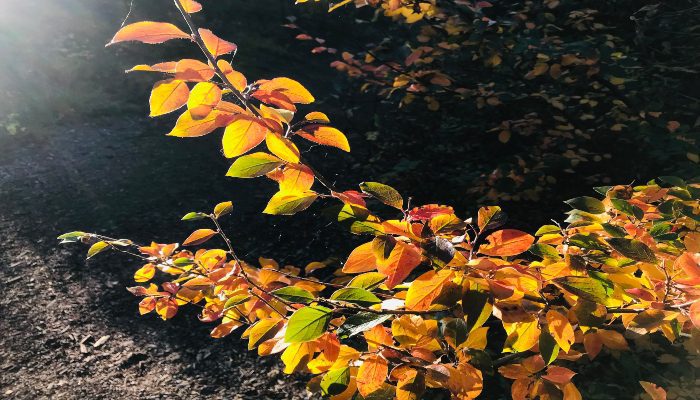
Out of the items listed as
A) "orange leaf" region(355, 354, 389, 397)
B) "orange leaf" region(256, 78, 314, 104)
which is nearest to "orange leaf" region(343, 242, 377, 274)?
"orange leaf" region(355, 354, 389, 397)

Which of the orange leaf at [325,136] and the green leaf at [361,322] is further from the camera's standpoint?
the orange leaf at [325,136]

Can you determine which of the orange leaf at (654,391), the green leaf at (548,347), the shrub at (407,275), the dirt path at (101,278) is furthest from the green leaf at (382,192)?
the dirt path at (101,278)

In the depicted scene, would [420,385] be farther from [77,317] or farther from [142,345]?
[77,317]

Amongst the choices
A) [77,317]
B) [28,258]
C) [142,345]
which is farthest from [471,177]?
[28,258]

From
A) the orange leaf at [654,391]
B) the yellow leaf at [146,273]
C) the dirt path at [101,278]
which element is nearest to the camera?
the orange leaf at [654,391]

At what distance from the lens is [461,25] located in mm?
4012

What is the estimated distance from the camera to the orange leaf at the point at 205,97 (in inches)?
38.5

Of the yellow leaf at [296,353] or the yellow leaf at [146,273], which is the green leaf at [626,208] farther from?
the yellow leaf at [146,273]

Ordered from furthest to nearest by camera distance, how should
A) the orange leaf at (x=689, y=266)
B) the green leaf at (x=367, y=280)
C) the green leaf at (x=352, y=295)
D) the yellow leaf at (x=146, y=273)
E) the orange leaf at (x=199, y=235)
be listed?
1. the yellow leaf at (x=146, y=273)
2. the orange leaf at (x=199, y=235)
3. the green leaf at (x=367, y=280)
4. the orange leaf at (x=689, y=266)
5. the green leaf at (x=352, y=295)

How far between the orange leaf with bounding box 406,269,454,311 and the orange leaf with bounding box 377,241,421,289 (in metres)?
0.03

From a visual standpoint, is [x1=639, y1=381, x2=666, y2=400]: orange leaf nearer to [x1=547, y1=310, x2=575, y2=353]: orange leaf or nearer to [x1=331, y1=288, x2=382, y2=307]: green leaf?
[x1=547, y1=310, x2=575, y2=353]: orange leaf

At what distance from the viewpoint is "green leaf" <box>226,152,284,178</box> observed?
98cm

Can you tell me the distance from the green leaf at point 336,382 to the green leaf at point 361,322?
6.6 inches

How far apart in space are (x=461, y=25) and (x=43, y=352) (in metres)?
3.53
